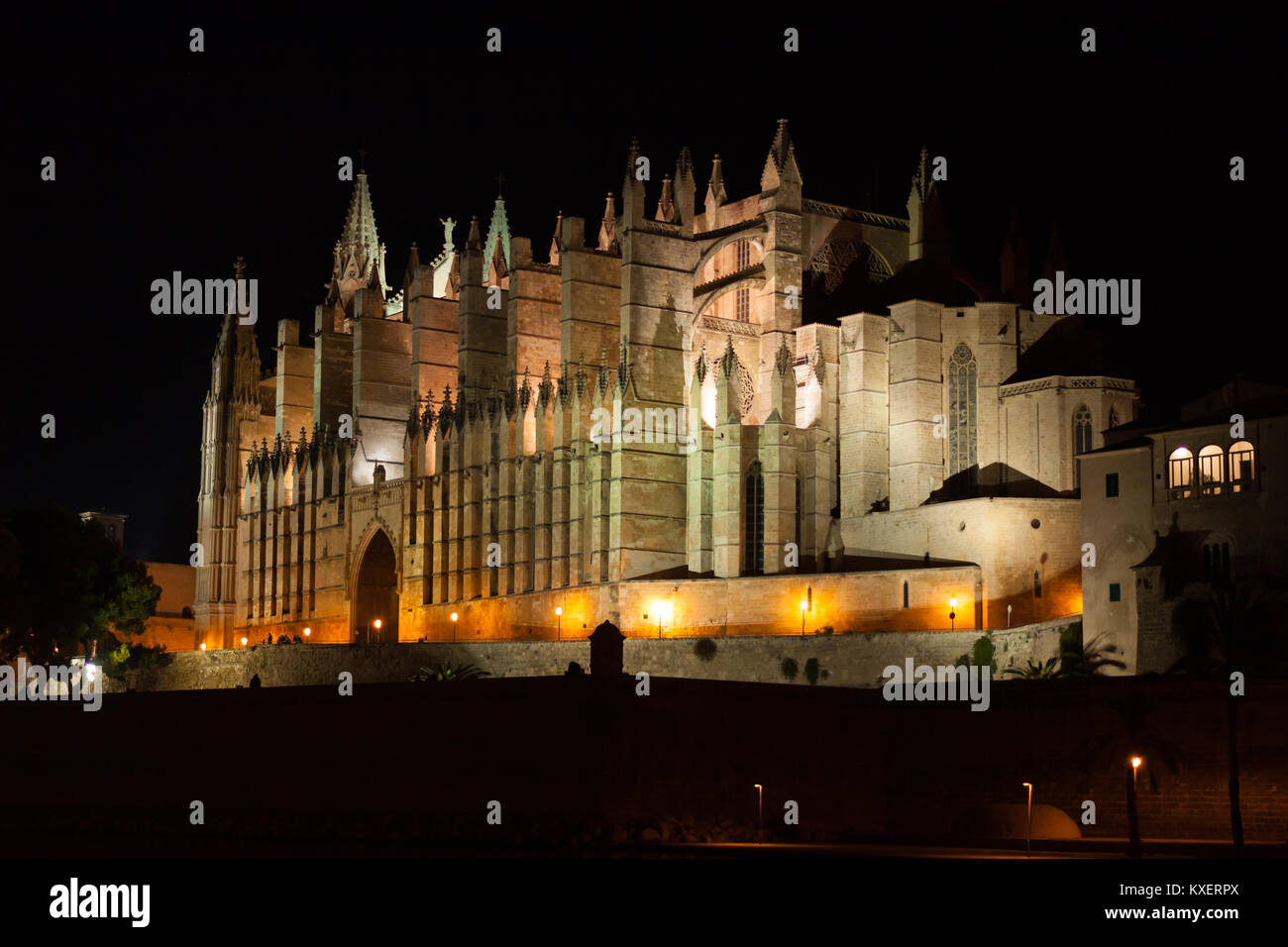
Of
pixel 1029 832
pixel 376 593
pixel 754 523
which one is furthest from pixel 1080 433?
pixel 376 593

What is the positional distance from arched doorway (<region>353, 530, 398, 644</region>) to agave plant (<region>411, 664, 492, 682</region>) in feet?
42.3

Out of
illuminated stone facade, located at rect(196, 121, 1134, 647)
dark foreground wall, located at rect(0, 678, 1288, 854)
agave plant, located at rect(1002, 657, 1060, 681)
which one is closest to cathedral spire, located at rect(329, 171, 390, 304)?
illuminated stone facade, located at rect(196, 121, 1134, 647)

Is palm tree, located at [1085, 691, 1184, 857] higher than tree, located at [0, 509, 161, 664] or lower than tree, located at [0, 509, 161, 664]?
lower

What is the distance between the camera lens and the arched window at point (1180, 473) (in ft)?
137

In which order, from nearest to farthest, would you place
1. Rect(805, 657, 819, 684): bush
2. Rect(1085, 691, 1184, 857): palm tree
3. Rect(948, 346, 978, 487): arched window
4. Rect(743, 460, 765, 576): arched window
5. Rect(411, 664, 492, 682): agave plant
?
Rect(1085, 691, 1184, 857): palm tree → Rect(805, 657, 819, 684): bush → Rect(948, 346, 978, 487): arched window → Rect(411, 664, 492, 682): agave plant → Rect(743, 460, 765, 576): arched window

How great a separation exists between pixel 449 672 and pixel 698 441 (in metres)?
8.98

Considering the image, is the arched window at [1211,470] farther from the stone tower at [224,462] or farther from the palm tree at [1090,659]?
the stone tower at [224,462]

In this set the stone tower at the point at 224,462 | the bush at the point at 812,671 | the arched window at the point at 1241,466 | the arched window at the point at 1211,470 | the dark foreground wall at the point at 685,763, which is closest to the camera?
the dark foreground wall at the point at 685,763

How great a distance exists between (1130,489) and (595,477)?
1775 cm

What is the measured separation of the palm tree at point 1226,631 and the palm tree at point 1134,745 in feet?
7.59

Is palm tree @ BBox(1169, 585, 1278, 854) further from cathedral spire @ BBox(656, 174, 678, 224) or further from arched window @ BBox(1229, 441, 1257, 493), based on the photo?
cathedral spire @ BBox(656, 174, 678, 224)

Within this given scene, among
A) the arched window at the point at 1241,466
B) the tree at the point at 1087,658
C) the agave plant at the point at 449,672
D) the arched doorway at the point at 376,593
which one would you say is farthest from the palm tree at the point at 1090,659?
the arched doorway at the point at 376,593

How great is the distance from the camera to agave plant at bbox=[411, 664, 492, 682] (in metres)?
53.8
